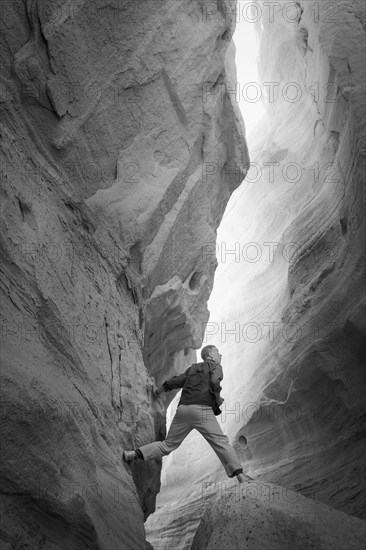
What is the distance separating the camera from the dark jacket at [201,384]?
326 inches

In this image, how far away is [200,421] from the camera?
811 centimetres

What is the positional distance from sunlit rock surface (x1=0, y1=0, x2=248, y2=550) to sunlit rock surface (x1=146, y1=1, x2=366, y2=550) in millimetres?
1461

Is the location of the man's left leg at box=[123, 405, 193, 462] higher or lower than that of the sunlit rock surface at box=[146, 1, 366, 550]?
lower

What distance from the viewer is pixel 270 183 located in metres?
18.9

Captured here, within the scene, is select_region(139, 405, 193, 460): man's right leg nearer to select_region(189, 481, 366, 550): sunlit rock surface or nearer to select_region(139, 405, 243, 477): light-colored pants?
select_region(139, 405, 243, 477): light-colored pants

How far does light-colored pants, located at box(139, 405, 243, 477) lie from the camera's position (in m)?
7.91

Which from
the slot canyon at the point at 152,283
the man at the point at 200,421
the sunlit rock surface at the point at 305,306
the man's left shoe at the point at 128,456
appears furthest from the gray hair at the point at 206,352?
the sunlit rock surface at the point at 305,306

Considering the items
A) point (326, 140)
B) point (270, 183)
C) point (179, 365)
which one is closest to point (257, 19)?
point (270, 183)

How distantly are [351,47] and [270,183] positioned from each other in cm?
929

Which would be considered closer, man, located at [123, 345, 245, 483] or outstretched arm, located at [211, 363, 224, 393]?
man, located at [123, 345, 245, 483]

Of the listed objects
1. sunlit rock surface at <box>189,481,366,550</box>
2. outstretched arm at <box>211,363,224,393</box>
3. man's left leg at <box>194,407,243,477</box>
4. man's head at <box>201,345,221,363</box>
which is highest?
man's head at <box>201,345,221,363</box>

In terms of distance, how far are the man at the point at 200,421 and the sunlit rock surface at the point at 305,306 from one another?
1.62 metres

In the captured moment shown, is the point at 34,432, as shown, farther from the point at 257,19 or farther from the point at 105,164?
the point at 257,19

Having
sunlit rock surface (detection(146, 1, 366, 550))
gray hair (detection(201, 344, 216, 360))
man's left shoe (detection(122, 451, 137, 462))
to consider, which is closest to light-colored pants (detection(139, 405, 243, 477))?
man's left shoe (detection(122, 451, 137, 462))
